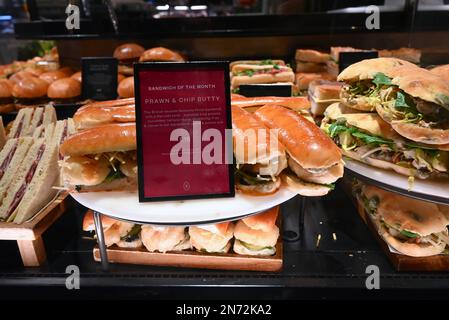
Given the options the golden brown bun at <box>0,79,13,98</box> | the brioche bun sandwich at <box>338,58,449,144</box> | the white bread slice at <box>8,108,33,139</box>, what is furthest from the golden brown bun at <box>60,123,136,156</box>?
the golden brown bun at <box>0,79,13,98</box>

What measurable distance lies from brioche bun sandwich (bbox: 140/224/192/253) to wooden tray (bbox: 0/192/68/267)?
0.49 meters

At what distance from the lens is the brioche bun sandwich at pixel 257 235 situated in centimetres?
171

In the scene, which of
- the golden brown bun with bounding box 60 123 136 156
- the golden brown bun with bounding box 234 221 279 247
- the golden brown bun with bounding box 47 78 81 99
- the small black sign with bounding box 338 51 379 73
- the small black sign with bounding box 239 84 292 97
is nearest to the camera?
the golden brown bun with bounding box 60 123 136 156

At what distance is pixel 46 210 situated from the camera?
187 cm

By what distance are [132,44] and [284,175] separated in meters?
3.01

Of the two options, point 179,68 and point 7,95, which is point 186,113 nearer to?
point 179,68

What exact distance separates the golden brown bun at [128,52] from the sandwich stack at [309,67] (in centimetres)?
170

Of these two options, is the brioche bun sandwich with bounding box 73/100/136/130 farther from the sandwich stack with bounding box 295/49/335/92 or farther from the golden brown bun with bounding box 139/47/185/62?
the sandwich stack with bounding box 295/49/335/92

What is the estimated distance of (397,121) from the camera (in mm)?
1579

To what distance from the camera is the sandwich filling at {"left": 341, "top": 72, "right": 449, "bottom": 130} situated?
5.12 ft

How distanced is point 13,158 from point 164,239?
1008mm

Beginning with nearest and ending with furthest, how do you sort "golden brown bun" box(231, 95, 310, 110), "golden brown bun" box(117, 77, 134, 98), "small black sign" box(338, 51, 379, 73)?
"golden brown bun" box(231, 95, 310, 110), "small black sign" box(338, 51, 379, 73), "golden brown bun" box(117, 77, 134, 98)

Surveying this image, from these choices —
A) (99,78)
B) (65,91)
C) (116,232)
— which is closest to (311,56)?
(99,78)
